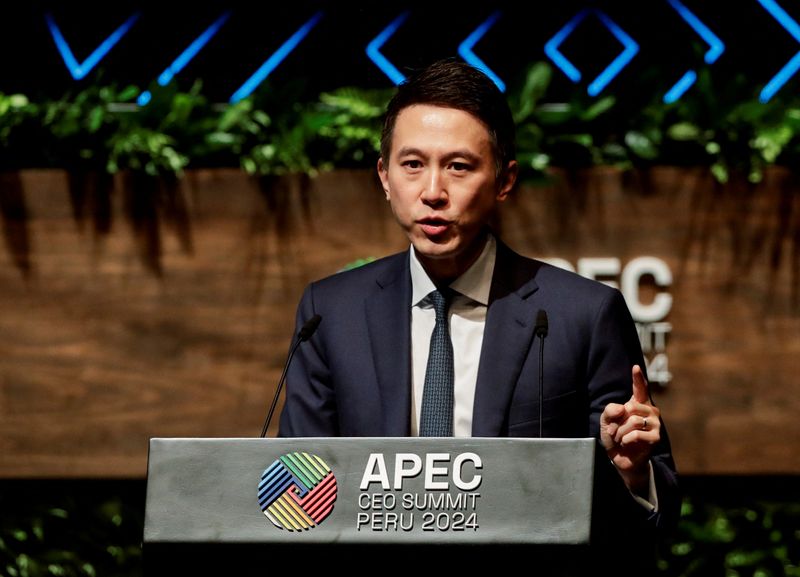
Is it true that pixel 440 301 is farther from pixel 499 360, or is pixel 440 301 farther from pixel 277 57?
pixel 277 57

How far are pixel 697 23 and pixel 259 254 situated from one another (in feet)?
5.02

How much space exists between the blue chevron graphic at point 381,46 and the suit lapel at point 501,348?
1.70m

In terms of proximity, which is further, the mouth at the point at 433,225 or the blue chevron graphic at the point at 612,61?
the blue chevron graphic at the point at 612,61

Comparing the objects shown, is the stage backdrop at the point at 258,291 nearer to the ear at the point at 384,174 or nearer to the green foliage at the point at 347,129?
the green foliage at the point at 347,129

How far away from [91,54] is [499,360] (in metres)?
2.30

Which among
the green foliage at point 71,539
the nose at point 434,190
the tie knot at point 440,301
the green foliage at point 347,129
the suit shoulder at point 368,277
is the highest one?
the green foliage at point 347,129

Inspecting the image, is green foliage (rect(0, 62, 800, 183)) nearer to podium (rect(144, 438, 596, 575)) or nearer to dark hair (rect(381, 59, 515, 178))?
dark hair (rect(381, 59, 515, 178))

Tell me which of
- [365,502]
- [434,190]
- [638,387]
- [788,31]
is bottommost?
[365,502]

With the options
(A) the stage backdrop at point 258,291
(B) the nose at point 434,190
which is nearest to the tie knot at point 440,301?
(B) the nose at point 434,190

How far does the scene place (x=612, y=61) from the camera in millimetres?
3570

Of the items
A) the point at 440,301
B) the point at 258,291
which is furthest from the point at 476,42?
the point at 440,301

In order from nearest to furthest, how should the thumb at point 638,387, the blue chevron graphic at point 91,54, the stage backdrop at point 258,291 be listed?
the thumb at point 638,387, the stage backdrop at point 258,291, the blue chevron graphic at point 91,54

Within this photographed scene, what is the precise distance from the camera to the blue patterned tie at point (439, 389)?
1842mm

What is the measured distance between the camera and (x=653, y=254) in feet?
10.8
